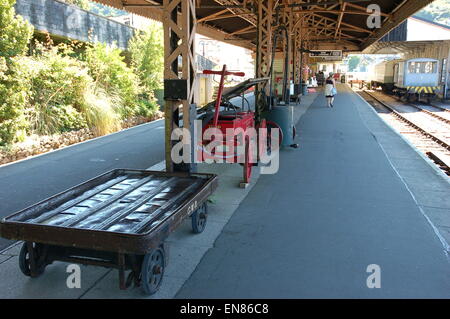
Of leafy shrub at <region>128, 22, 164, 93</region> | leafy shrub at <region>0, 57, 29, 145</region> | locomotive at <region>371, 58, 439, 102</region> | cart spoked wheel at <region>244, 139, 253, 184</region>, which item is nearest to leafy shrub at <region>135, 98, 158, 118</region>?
leafy shrub at <region>128, 22, 164, 93</region>

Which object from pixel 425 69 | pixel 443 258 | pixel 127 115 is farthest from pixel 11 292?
pixel 425 69

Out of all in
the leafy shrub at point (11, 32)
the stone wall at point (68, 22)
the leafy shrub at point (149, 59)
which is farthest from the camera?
the leafy shrub at point (149, 59)

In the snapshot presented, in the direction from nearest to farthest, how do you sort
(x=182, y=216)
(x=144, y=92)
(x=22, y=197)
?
(x=182, y=216)
(x=22, y=197)
(x=144, y=92)

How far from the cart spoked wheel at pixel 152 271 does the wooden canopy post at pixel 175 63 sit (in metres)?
2.41

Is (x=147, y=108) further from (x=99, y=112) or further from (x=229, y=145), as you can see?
(x=229, y=145)

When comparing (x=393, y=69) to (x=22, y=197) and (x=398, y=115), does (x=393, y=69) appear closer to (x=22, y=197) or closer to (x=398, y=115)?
(x=398, y=115)

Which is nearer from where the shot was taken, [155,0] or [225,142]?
[225,142]

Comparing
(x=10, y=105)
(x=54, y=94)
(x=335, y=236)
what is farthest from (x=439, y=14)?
(x=335, y=236)

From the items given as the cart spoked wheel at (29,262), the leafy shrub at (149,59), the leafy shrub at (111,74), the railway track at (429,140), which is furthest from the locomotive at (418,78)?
the cart spoked wheel at (29,262)

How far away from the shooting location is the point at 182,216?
435cm

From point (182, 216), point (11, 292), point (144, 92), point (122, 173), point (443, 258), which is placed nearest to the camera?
point (11, 292)

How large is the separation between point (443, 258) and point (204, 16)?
18.5 meters

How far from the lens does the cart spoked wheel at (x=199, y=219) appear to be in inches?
208

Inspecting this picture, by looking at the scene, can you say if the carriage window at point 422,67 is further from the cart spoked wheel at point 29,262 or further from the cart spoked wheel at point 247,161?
the cart spoked wheel at point 29,262
